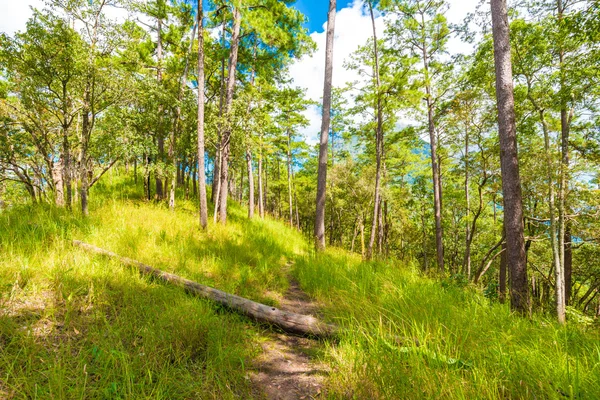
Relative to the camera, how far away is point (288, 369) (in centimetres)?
232

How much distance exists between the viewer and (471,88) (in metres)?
9.50

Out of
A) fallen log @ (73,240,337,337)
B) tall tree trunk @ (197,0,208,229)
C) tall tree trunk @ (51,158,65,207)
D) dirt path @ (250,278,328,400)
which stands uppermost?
tall tree trunk @ (197,0,208,229)

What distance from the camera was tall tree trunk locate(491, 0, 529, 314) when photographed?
4.02 metres

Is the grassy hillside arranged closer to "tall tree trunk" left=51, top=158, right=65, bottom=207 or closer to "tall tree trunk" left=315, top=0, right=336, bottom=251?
"tall tree trunk" left=315, top=0, right=336, bottom=251

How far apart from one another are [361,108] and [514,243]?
11.6 meters

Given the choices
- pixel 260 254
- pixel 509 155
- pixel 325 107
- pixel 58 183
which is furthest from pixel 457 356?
pixel 58 183

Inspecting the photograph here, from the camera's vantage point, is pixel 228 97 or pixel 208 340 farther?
pixel 228 97

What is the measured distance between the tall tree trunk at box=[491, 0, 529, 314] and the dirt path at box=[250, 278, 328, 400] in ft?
13.4

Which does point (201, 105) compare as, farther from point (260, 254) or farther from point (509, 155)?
point (509, 155)

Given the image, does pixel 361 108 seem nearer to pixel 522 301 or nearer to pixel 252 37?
pixel 252 37

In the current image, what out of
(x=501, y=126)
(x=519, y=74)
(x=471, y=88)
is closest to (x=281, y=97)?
(x=471, y=88)

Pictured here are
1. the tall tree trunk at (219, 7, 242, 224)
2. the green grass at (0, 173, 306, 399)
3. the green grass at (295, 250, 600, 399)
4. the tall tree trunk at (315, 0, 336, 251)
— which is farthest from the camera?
the tall tree trunk at (219, 7, 242, 224)

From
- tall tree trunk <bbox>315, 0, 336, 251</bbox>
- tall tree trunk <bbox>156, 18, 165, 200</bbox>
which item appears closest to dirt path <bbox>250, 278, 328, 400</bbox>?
tall tree trunk <bbox>315, 0, 336, 251</bbox>

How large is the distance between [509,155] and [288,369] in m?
5.17
